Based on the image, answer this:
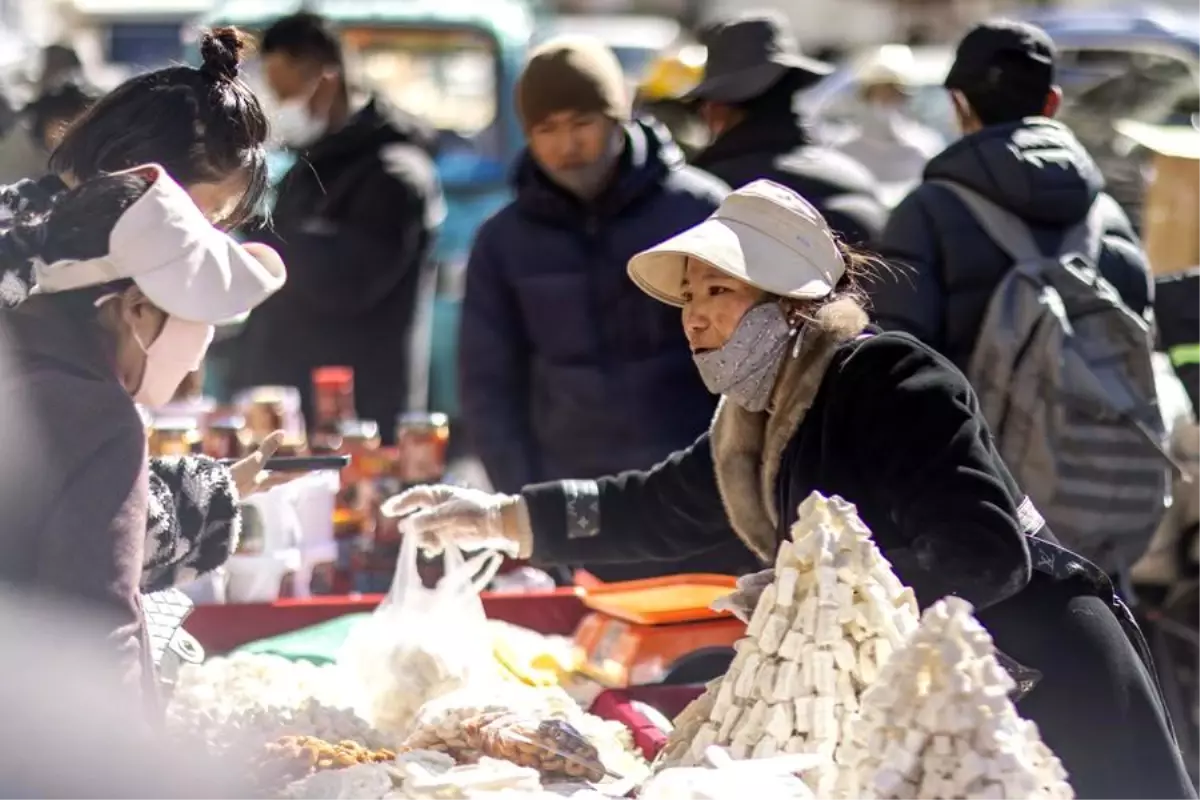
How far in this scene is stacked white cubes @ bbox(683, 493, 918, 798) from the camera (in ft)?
8.04

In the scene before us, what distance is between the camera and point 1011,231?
4062 mm

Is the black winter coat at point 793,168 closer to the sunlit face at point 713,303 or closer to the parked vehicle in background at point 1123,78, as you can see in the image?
the sunlit face at point 713,303

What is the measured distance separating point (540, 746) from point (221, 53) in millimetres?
1156

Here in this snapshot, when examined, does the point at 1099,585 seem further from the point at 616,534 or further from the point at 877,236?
the point at 877,236

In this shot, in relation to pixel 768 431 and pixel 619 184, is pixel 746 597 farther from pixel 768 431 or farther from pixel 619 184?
pixel 619 184

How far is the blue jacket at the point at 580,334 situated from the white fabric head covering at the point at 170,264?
185cm

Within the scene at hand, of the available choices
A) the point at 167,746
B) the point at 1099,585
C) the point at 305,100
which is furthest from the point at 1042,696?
the point at 305,100

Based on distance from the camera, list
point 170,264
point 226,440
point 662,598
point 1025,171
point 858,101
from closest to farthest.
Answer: point 170,264 → point 662,598 → point 1025,171 → point 226,440 → point 858,101

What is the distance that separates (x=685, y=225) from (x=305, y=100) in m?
1.90

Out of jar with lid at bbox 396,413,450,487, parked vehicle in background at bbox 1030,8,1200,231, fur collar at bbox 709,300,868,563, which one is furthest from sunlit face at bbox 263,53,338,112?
parked vehicle in background at bbox 1030,8,1200,231

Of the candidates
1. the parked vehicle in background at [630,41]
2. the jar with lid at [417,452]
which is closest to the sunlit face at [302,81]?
the jar with lid at [417,452]

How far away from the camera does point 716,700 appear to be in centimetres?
261

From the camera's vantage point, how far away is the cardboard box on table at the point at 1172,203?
5.75 m

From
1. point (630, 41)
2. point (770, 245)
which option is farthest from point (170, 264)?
point (630, 41)
